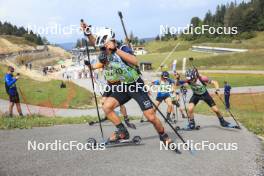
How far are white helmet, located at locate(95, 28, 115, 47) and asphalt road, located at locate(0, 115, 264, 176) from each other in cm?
265

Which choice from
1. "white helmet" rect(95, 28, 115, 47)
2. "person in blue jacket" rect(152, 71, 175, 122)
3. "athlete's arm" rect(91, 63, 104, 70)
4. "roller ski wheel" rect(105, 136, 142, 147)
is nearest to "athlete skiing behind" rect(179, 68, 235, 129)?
"person in blue jacket" rect(152, 71, 175, 122)

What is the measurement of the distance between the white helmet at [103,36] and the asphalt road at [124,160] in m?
2.65

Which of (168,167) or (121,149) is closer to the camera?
(168,167)

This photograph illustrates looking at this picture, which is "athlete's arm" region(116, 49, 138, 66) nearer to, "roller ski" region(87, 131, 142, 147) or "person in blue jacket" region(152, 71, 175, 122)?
"roller ski" region(87, 131, 142, 147)

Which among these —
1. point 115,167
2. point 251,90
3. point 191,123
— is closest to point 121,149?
point 115,167

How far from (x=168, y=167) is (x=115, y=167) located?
3.63ft

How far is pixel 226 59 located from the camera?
96.1m

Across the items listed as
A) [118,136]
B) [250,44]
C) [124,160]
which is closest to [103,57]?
[118,136]

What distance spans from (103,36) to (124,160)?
290 cm

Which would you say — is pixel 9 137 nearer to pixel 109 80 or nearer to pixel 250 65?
pixel 109 80

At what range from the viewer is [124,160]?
8414 millimetres

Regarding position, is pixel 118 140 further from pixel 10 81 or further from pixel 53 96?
pixel 53 96

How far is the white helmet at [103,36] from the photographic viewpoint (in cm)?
890

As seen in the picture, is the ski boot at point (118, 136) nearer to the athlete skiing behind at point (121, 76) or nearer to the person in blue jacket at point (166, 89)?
the athlete skiing behind at point (121, 76)
